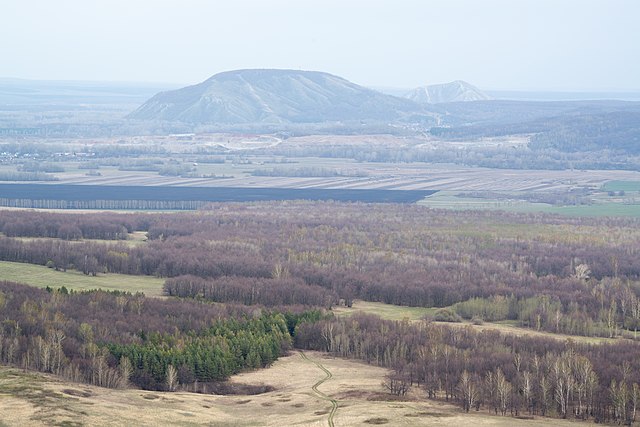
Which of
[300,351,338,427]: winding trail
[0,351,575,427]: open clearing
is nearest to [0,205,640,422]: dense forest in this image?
[300,351,338,427]: winding trail

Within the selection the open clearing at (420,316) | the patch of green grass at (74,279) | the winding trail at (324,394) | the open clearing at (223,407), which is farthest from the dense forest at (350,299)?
the open clearing at (223,407)

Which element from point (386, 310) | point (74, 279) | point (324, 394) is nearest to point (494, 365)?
point (324, 394)

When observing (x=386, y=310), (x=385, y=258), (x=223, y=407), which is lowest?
(x=386, y=310)

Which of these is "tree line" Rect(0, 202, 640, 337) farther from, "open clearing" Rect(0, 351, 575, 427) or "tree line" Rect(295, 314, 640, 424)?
"open clearing" Rect(0, 351, 575, 427)

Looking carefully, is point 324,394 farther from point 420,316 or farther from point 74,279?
point 74,279

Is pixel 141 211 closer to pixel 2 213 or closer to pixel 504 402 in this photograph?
pixel 2 213

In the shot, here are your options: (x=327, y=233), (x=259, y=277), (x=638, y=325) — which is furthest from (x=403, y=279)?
(x=327, y=233)
